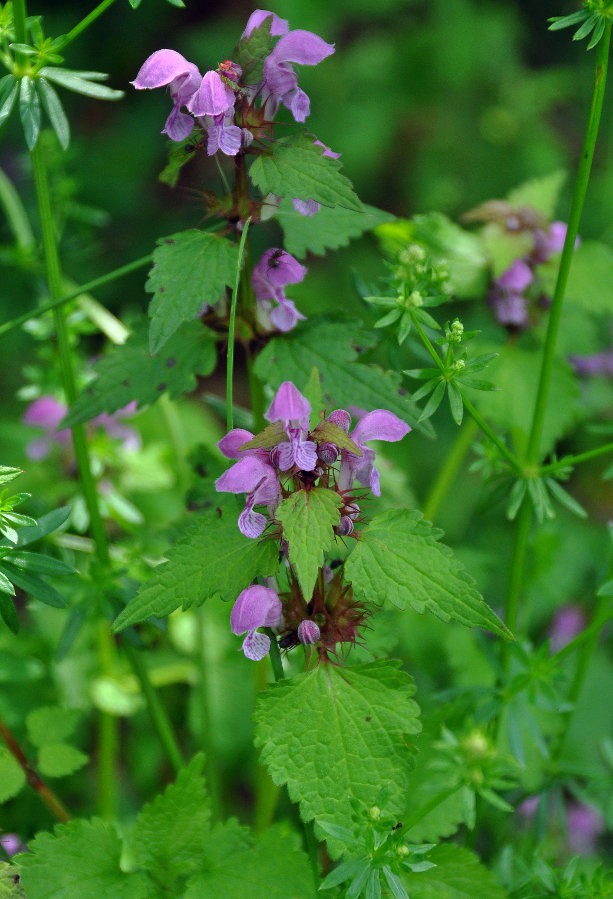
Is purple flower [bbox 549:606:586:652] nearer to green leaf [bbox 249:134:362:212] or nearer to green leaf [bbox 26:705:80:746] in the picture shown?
green leaf [bbox 26:705:80:746]

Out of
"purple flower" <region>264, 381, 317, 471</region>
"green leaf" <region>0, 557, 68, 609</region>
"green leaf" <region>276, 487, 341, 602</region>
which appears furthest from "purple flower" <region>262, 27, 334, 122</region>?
"green leaf" <region>0, 557, 68, 609</region>

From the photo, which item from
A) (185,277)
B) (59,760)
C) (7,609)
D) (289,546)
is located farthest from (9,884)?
(185,277)

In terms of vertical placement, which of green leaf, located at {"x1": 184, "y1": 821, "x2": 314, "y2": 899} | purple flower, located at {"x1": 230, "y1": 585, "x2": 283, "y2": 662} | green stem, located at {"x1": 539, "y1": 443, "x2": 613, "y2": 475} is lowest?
green leaf, located at {"x1": 184, "y1": 821, "x2": 314, "y2": 899}

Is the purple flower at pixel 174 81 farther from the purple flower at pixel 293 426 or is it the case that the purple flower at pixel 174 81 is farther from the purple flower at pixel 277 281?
the purple flower at pixel 293 426

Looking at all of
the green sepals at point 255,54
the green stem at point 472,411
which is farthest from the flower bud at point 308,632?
the green sepals at point 255,54

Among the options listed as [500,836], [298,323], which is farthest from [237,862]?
[500,836]

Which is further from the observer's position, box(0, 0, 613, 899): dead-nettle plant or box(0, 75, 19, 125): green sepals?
box(0, 75, 19, 125): green sepals
